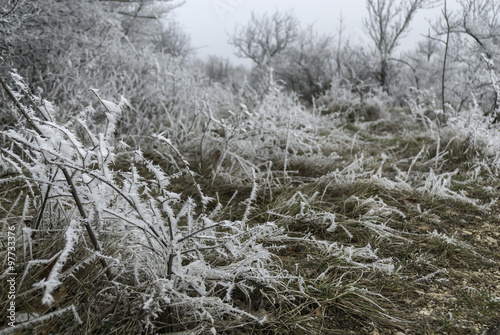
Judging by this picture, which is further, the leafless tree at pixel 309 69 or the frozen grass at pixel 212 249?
the leafless tree at pixel 309 69

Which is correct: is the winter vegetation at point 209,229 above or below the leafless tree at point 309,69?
Result: below

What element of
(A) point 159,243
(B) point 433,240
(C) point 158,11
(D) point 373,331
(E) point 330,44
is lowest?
(D) point 373,331

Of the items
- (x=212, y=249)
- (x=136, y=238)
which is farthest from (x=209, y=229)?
(x=136, y=238)

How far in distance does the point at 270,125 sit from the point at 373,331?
2.54m

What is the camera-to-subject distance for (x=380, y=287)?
4.81 ft

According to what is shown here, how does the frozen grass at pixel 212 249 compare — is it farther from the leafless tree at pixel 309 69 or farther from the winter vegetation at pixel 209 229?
the leafless tree at pixel 309 69

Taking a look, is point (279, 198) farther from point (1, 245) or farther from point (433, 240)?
point (1, 245)

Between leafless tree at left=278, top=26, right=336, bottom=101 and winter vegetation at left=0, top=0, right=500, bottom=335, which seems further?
leafless tree at left=278, top=26, right=336, bottom=101

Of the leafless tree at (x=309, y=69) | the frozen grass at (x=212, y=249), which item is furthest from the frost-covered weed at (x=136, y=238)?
the leafless tree at (x=309, y=69)

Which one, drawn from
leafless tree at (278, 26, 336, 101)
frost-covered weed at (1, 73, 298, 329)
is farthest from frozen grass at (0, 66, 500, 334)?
leafless tree at (278, 26, 336, 101)

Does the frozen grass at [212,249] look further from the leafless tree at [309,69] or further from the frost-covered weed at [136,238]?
the leafless tree at [309,69]

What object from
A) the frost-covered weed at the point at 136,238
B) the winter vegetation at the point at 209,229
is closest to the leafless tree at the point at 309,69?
the winter vegetation at the point at 209,229

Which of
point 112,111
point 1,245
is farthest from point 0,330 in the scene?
point 112,111

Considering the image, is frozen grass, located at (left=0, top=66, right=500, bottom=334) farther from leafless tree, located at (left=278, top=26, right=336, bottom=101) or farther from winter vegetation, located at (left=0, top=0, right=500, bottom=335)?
leafless tree, located at (left=278, top=26, right=336, bottom=101)
